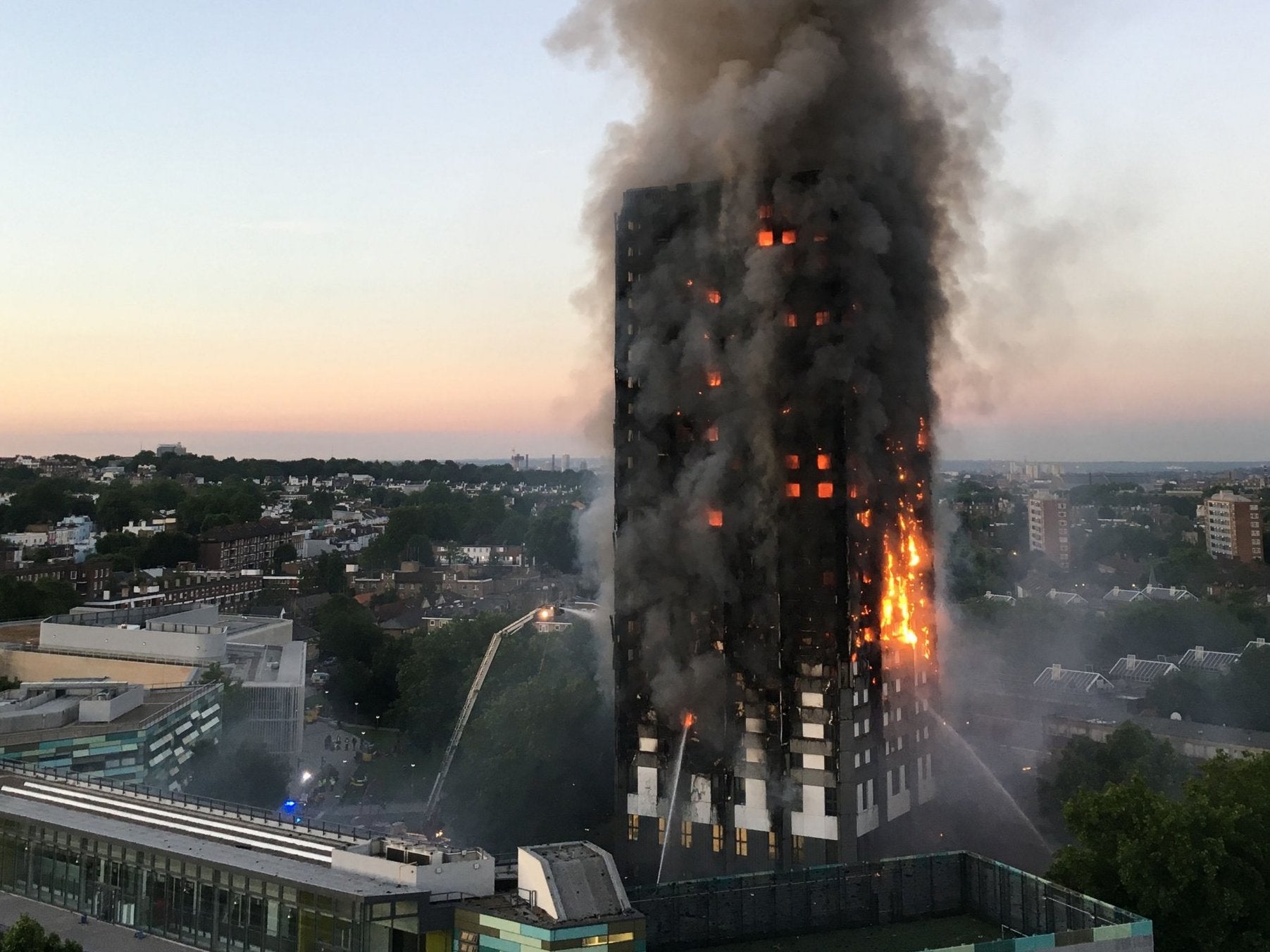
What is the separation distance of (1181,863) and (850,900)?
11320 mm

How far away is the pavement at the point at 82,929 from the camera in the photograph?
33219 millimetres

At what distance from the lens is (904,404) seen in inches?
2103

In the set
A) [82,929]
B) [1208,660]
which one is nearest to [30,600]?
[82,929]

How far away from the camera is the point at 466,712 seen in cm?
7131

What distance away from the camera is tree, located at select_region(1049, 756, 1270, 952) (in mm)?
35219

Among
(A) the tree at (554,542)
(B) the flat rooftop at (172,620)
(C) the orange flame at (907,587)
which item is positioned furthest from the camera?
(A) the tree at (554,542)

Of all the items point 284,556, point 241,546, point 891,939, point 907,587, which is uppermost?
point 907,587

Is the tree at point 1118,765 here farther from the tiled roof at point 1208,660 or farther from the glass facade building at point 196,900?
the glass facade building at point 196,900

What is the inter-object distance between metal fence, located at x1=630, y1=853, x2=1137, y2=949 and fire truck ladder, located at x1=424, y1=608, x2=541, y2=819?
26.1 metres

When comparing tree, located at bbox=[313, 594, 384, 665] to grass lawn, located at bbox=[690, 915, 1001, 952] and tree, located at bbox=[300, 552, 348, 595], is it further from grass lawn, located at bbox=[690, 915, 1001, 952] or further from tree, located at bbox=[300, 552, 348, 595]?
grass lawn, located at bbox=[690, 915, 1001, 952]

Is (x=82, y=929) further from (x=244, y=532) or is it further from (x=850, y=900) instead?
(x=244, y=532)

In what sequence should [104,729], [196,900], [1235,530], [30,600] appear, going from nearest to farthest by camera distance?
[196,900], [104,729], [30,600], [1235,530]

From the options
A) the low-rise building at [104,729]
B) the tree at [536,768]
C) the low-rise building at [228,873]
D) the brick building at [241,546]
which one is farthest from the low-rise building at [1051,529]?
the low-rise building at [228,873]

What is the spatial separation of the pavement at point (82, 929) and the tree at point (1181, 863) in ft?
92.9
